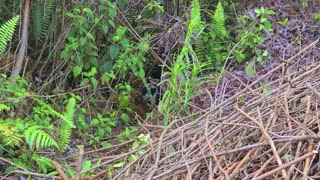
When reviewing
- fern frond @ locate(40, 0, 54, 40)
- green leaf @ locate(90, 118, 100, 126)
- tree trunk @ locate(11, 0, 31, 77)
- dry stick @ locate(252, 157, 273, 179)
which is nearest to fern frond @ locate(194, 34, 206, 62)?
green leaf @ locate(90, 118, 100, 126)

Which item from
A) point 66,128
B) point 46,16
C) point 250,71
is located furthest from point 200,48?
point 66,128

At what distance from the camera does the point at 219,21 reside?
172 inches

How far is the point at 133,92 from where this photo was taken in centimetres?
438

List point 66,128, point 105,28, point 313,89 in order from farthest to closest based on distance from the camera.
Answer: point 105,28 < point 66,128 < point 313,89

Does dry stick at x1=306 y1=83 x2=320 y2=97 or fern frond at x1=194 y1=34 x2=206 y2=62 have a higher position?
dry stick at x1=306 y1=83 x2=320 y2=97

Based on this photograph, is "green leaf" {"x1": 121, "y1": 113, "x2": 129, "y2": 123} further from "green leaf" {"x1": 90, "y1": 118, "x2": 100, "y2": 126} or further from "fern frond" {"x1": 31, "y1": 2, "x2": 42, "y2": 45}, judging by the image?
"fern frond" {"x1": 31, "y1": 2, "x2": 42, "y2": 45}

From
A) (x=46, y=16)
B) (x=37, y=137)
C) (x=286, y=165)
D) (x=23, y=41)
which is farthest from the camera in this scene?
(x=46, y=16)

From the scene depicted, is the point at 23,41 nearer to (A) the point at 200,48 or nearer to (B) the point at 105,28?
(B) the point at 105,28

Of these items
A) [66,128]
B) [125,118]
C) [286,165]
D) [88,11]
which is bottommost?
[125,118]

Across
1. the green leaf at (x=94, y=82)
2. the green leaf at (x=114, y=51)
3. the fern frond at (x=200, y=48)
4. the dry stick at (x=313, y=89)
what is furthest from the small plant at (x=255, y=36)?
the dry stick at (x=313, y=89)

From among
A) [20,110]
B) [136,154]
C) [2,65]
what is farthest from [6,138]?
[2,65]

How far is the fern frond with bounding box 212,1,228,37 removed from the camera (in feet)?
14.3

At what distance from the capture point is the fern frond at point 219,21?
14.3 ft

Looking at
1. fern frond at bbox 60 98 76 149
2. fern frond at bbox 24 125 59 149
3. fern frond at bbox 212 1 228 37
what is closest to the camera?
fern frond at bbox 24 125 59 149
